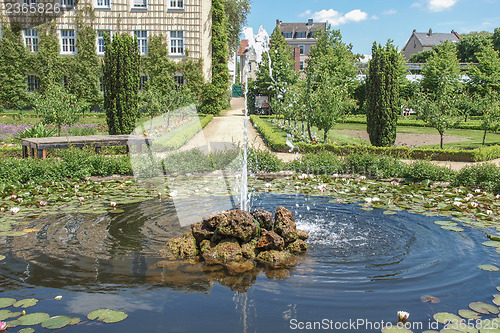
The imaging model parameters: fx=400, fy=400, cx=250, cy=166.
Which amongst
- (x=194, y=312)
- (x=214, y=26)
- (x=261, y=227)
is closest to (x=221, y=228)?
(x=261, y=227)

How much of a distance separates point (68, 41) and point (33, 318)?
27.7 m

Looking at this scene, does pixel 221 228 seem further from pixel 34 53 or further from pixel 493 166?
pixel 34 53

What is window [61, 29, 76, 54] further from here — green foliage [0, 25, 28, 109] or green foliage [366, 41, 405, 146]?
green foliage [366, 41, 405, 146]

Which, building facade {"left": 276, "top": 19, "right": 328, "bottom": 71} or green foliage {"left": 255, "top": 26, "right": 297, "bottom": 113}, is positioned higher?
building facade {"left": 276, "top": 19, "right": 328, "bottom": 71}

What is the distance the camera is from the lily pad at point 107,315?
3.53m

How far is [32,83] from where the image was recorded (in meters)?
27.6

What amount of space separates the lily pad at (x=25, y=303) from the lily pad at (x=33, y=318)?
0.21 metres

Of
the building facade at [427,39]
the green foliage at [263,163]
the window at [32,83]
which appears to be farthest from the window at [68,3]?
the building facade at [427,39]

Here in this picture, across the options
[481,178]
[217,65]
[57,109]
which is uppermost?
[217,65]

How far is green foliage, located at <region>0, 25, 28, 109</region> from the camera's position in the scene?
86.4 feet

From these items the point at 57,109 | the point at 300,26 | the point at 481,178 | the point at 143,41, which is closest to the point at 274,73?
the point at 143,41

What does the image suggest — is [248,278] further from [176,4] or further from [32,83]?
[32,83]

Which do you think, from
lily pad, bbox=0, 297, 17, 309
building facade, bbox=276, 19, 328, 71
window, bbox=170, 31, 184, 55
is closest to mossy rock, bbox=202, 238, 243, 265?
lily pad, bbox=0, 297, 17, 309

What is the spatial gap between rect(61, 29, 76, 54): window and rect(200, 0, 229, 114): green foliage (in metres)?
9.51
